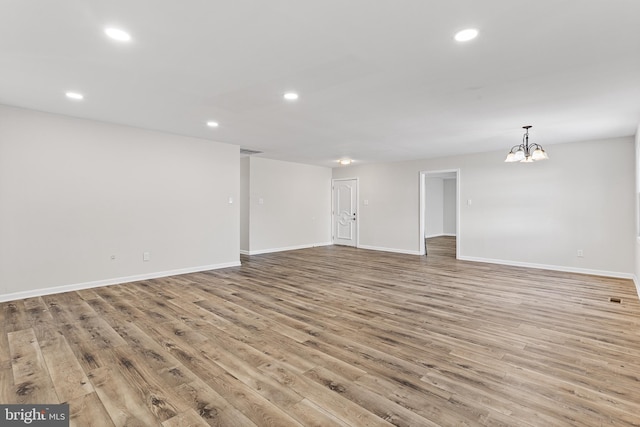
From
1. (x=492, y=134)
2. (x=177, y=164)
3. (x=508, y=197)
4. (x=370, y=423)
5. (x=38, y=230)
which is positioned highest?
(x=492, y=134)

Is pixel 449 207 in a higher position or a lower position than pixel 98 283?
higher

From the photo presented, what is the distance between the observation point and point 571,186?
591cm

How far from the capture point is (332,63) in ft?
9.03

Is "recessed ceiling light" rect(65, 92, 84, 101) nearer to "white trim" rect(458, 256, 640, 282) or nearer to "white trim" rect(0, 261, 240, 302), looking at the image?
"white trim" rect(0, 261, 240, 302)

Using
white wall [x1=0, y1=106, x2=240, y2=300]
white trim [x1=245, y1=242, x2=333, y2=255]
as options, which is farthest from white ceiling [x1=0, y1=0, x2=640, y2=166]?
white trim [x1=245, y1=242, x2=333, y2=255]

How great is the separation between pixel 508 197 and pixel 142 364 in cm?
696

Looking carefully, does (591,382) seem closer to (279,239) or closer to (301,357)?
(301,357)

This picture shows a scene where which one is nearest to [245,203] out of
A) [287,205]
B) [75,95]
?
[287,205]

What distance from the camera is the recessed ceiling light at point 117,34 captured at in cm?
226

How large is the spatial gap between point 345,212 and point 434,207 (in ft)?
14.8

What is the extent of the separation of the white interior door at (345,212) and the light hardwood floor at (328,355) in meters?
4.92

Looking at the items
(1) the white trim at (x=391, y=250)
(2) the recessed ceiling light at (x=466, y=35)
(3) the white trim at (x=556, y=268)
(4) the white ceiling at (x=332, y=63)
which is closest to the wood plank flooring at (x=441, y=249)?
(1) the white trim at (x=391, y=250)

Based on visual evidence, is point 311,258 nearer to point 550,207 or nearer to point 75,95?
point 550,207

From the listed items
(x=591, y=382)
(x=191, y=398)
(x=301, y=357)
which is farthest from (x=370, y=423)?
(x=591, y=382)
